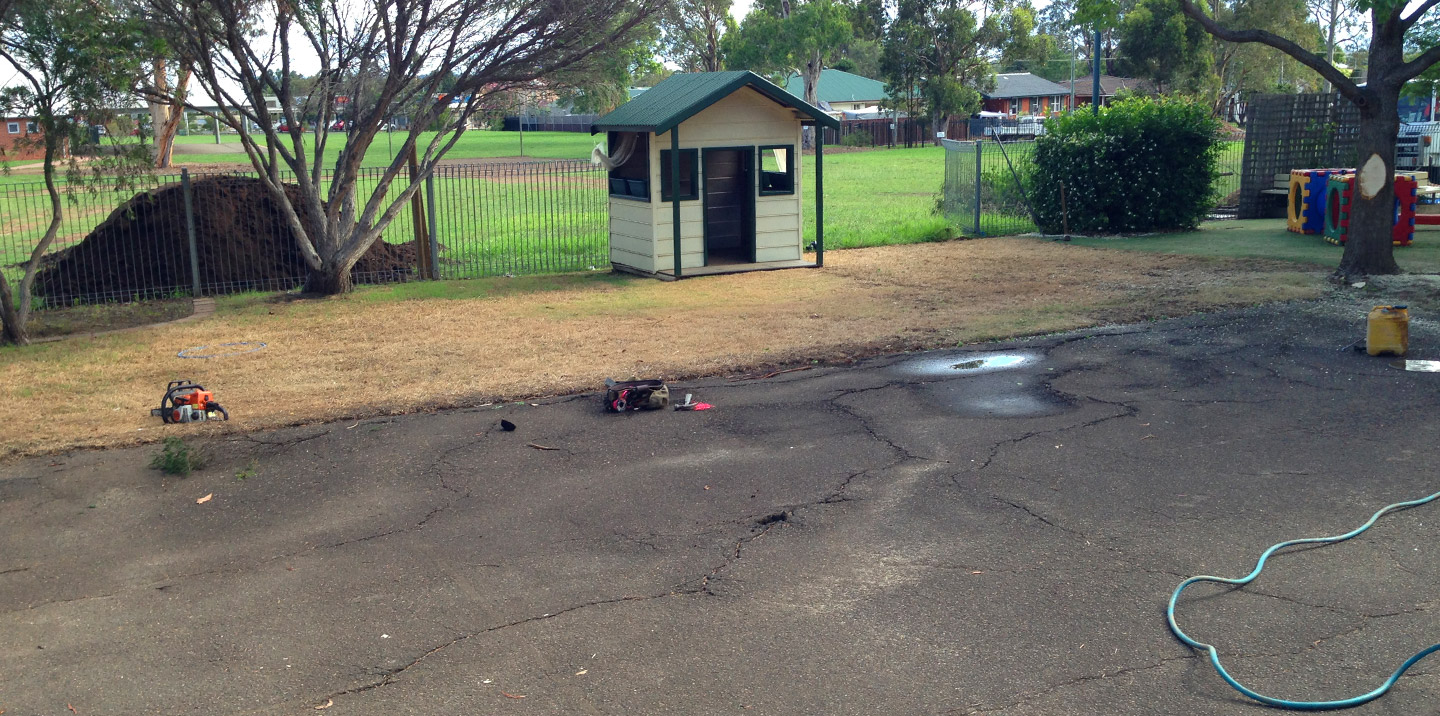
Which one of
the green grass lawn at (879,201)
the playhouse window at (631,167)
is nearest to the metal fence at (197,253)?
the playhouse window at (631,167)

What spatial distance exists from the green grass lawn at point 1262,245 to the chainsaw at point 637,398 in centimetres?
1103

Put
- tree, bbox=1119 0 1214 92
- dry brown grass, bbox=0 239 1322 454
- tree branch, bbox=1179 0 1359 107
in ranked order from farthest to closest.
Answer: tree, bbox=1119 0 1214 92, tree branch, bbox=1179 0 1359 107, dry brown grass, bbox=0 239 1322 454

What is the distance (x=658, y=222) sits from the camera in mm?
16094

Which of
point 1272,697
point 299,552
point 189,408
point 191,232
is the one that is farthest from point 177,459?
point 191,232

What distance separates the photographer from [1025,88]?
86.6 m

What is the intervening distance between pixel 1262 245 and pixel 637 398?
13188 mm

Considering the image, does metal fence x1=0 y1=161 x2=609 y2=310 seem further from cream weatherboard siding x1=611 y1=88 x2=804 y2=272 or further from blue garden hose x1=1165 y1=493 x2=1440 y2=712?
blue garden hose x1=1165 y1=493 x2=1440 y2=712

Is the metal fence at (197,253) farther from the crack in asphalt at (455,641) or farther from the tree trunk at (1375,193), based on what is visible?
the crack in asphalt at (455,641)

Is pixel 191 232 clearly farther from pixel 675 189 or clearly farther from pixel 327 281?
pixel 675 189

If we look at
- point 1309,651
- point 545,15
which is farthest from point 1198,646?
point 545,15

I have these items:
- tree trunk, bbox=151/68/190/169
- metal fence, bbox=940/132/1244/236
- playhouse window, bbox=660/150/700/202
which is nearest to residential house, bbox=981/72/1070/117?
tree trunk, bbox=151/68/190/169

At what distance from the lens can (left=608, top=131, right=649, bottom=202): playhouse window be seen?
637 inches

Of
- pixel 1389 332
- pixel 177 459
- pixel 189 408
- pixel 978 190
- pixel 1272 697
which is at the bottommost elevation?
pixel 1272 697

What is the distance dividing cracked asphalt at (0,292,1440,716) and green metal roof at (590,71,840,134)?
7.01 metres
